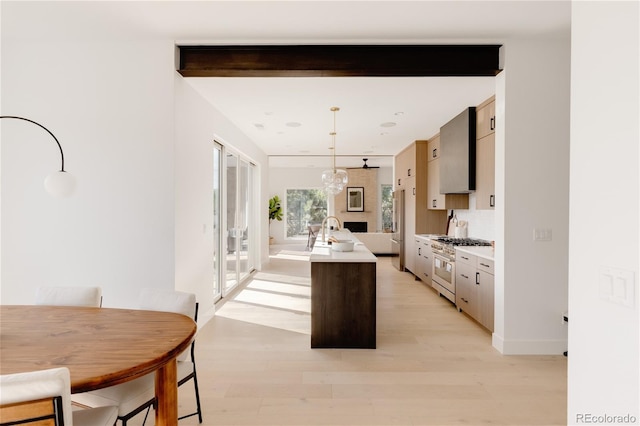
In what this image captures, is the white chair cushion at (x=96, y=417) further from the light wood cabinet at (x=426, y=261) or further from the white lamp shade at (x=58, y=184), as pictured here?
the light wood cabinet at (x=426, y=261)

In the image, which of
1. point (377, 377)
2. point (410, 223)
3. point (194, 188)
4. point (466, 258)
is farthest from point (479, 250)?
point (194, 188)

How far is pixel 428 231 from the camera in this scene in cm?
657

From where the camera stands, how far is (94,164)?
3098 mm

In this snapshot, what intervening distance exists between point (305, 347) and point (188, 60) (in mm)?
2949

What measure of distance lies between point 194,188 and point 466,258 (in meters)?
3.28

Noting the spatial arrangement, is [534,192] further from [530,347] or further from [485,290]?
[530,347]

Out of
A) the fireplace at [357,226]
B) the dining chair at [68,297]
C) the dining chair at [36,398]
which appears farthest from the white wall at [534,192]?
the fireplace at [357,226]

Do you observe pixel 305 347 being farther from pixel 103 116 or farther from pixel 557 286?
pixel 103 116

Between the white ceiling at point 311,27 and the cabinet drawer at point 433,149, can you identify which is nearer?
the white ceiling at point 311,27

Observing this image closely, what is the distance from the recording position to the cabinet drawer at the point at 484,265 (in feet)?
11.6

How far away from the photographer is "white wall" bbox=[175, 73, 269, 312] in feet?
10.7

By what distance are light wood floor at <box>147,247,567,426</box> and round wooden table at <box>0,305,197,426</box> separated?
757 mm

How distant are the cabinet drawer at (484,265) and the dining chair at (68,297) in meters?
3.50

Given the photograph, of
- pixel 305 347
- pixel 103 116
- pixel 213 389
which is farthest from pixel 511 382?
pixel 103 116
